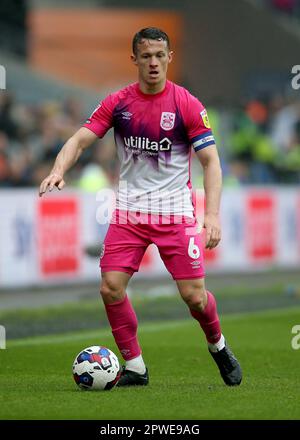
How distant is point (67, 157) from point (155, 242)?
34.4 inches

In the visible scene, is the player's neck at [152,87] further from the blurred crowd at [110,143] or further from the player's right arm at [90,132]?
the blurred crowd at [110,143]

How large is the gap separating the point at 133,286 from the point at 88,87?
9.40 meters

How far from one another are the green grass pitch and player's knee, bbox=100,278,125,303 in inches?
25.9

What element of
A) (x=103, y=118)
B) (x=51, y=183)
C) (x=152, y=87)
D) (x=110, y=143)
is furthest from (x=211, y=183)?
(x=110, y=143)

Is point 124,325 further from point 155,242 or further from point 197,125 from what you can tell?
point 197,125

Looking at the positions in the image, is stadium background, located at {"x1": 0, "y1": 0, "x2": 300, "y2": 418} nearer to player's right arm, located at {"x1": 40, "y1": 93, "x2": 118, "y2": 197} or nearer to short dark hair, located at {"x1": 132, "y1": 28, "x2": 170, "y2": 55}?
player's right arm, located at {"x1": 40, "y1": 93, "x2": 118, "y2": 197}

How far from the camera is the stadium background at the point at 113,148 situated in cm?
1827

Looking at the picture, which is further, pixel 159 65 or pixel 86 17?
pixel 86 17

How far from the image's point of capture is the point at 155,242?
9.45 meters

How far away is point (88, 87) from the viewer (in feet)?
91.5

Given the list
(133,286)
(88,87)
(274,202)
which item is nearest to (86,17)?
(88,87)

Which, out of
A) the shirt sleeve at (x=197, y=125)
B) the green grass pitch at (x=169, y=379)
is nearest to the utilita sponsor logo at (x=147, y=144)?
the shirt sleeve at (x=197, y=125)

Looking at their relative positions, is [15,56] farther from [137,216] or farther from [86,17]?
[137,216]

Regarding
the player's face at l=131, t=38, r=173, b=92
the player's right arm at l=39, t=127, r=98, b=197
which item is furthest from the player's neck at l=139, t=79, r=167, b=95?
the player's right arm at l=39, t=127, r=98, b=197
